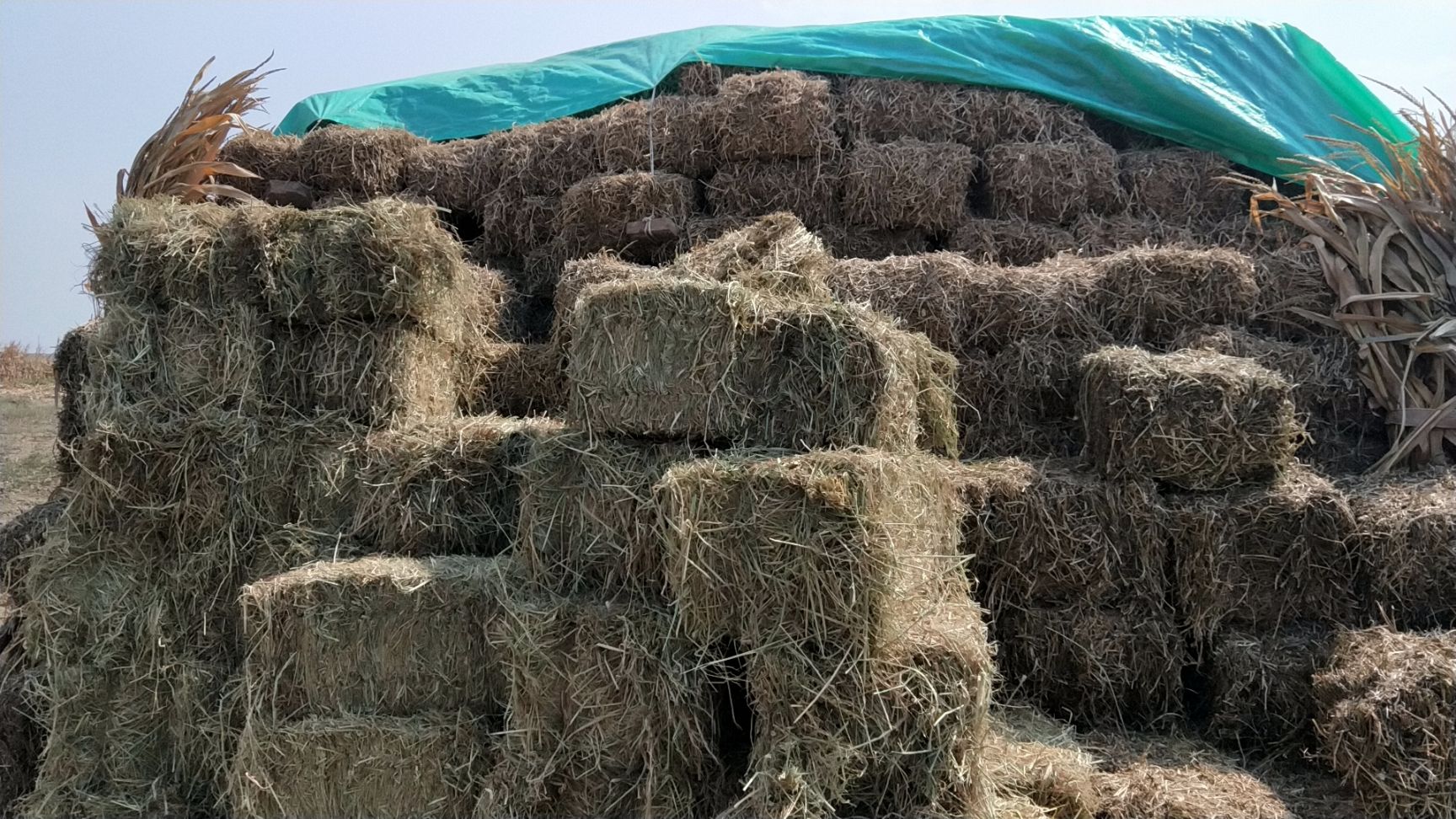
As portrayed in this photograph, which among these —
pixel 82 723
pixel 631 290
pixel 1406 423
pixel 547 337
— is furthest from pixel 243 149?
pixel 1406 423

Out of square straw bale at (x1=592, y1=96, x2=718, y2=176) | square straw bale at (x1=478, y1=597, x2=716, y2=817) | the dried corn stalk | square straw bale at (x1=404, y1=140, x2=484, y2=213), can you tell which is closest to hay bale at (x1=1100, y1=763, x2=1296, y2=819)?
square straw bale at (x1=478, y1=597, x2=716, y2=817)

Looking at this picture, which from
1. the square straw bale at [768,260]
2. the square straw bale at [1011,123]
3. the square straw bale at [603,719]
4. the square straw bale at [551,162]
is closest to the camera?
the square straw bale at [603,719]

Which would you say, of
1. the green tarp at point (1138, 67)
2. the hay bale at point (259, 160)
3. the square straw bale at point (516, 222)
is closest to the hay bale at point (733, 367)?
the square straw bale at point (516, 222)

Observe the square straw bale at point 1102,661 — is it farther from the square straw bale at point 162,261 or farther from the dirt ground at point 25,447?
the dirt ground at point 25,447

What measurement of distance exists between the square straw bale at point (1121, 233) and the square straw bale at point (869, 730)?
324 cm

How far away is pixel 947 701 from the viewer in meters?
3.04

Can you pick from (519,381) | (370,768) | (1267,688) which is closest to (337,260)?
(519,381)

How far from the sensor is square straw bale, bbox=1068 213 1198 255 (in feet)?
→ 18.7

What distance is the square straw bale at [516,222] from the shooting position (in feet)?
20.4

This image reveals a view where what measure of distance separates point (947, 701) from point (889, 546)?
456 mm

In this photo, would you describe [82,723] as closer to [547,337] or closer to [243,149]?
[547,337]

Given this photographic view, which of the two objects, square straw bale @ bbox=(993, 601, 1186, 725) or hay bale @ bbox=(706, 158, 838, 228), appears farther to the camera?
hay bale @ bbox=(706, 158, 838, 228)

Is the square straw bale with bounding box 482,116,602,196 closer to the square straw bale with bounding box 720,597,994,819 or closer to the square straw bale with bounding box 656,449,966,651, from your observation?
the square straw bale with bounding box 656,449,966,651

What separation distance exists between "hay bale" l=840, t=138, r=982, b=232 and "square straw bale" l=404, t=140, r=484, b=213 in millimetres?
2173
